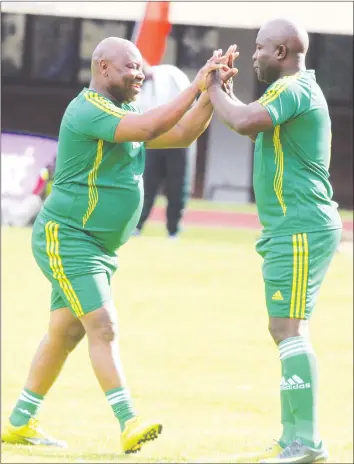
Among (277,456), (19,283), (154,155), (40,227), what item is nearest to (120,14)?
(154,155)

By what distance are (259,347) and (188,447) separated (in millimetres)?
7479

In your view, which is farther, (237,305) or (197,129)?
(237,305)

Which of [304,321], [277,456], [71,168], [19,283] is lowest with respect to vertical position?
[19,283]

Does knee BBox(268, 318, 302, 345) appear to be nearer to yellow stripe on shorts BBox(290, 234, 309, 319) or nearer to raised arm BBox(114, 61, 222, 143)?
yellow stripe on shorts BBox(290, 234, 309, 319)

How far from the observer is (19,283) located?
2362 cm

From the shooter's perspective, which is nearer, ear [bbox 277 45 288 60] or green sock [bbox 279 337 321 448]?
ear [bbox 277 45 288 60]

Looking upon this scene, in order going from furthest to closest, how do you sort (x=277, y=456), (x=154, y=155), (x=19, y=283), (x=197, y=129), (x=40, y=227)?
(x=19, y=283), (x=154, y=155), (x=40, y=227), (x=197, y=129), (x=277, y=456)

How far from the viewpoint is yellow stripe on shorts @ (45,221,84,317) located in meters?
5.92

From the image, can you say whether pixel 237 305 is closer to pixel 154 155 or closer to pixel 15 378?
pixel 154 155

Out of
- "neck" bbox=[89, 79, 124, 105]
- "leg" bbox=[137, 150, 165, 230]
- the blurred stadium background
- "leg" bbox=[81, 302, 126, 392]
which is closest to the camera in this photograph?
"neck" bbox=[89, 79, 124, 105]

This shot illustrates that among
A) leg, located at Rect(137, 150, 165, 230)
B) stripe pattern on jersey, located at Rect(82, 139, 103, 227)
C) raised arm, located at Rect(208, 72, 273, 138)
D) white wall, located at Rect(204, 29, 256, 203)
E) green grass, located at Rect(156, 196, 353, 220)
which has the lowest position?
green grass, located at Rect(156, 196, 353, 220)

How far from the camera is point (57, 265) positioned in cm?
602

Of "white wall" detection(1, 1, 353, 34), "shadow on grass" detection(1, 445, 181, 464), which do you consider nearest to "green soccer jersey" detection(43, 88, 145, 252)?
"shadow on grass" detection(1, 445, 181, 464)

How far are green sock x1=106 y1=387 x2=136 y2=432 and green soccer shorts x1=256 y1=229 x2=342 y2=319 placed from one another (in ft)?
3.42
